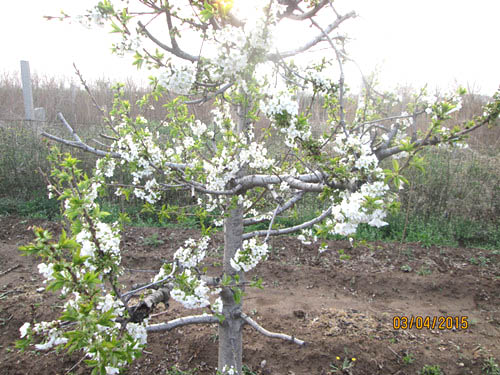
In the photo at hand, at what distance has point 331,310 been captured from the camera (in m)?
3.60

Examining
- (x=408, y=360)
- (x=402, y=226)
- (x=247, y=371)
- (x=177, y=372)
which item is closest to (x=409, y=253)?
(x=402, y=226)

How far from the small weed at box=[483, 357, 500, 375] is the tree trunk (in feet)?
7.16

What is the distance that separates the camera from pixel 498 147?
8125 millimetres

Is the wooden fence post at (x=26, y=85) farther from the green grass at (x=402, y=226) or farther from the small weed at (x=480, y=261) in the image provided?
the small weed at (x=480, y=261)

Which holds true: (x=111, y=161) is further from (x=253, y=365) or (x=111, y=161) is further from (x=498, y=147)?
(x=498, y=147)

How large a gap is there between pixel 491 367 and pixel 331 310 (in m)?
1.44

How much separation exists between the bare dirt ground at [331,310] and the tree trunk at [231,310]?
19cm

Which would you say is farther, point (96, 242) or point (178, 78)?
point (178, 78)

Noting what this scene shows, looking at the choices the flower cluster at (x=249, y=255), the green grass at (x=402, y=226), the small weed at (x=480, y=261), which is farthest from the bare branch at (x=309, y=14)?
the small weed at (x=480, y=261)

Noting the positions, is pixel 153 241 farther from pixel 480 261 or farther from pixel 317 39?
pixel 480 261

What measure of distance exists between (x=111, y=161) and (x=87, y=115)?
365 inches

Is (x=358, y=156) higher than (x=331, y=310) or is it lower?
higher

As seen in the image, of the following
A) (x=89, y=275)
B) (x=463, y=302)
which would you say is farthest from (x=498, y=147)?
(x=89, y=275)
